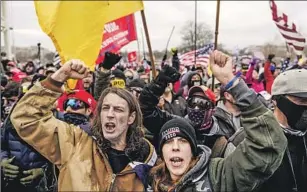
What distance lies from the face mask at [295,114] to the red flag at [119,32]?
5.72 m

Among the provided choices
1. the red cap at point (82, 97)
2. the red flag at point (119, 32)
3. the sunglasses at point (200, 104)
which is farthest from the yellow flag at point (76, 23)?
the red flag at point (119, 32)

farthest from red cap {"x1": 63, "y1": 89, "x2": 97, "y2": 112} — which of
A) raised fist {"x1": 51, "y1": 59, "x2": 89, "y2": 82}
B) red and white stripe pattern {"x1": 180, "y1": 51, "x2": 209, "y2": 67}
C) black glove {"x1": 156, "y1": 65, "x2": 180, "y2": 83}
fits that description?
red and white stripe pattern {"x1": 180, "y1": 51, "x2": 209, "y2": 67}

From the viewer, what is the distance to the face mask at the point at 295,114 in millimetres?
3111

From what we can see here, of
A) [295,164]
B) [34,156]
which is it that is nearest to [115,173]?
[295,164]

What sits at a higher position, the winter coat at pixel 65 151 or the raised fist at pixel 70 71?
the raised fist at pixel 70 71

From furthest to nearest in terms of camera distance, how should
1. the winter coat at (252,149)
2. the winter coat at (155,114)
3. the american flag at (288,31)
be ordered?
the american flag at (288,31) < the winter coat at (155,114) < the winter coat at (252,149)

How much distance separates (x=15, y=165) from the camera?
14.8 ft

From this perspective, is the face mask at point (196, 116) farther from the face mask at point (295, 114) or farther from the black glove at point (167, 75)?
the face mask at point (295, 114)

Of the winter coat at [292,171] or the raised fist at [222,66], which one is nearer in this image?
the raised fist at [222,66]

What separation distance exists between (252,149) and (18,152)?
259cm

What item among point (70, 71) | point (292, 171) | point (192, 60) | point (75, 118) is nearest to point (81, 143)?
point (70, 71)

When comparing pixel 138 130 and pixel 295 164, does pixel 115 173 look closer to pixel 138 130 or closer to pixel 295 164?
pixel 138 130

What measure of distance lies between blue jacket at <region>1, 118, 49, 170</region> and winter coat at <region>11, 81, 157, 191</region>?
142 cm

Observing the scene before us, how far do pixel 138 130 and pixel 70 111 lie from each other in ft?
4.78
